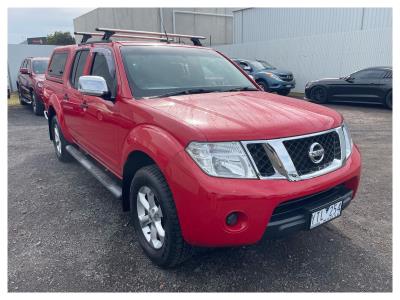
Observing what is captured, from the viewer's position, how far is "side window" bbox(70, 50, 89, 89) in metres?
4.07

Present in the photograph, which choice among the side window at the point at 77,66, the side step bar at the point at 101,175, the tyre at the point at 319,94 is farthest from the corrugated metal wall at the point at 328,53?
the side step bar at the point at 101,175

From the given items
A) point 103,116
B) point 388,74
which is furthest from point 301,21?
point 103,116

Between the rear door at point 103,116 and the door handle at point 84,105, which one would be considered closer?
the rear door at point 103,116

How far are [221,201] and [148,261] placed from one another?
1.08m

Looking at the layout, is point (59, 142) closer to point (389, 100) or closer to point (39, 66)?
point (39, 66)

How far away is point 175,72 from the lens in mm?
3244

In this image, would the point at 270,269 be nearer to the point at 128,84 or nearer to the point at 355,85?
the point at 128,84

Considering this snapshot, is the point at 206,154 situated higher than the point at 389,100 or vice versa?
the point at 389,100

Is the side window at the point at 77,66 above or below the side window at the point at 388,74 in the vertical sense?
below

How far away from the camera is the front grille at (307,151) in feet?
7.16

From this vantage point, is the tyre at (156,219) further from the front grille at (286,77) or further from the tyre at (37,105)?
the front grille at (286,77)

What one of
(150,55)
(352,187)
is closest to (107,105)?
(150,55)

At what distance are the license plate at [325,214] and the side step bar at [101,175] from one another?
174 cm

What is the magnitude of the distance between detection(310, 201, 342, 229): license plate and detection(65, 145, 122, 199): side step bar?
1.74m
